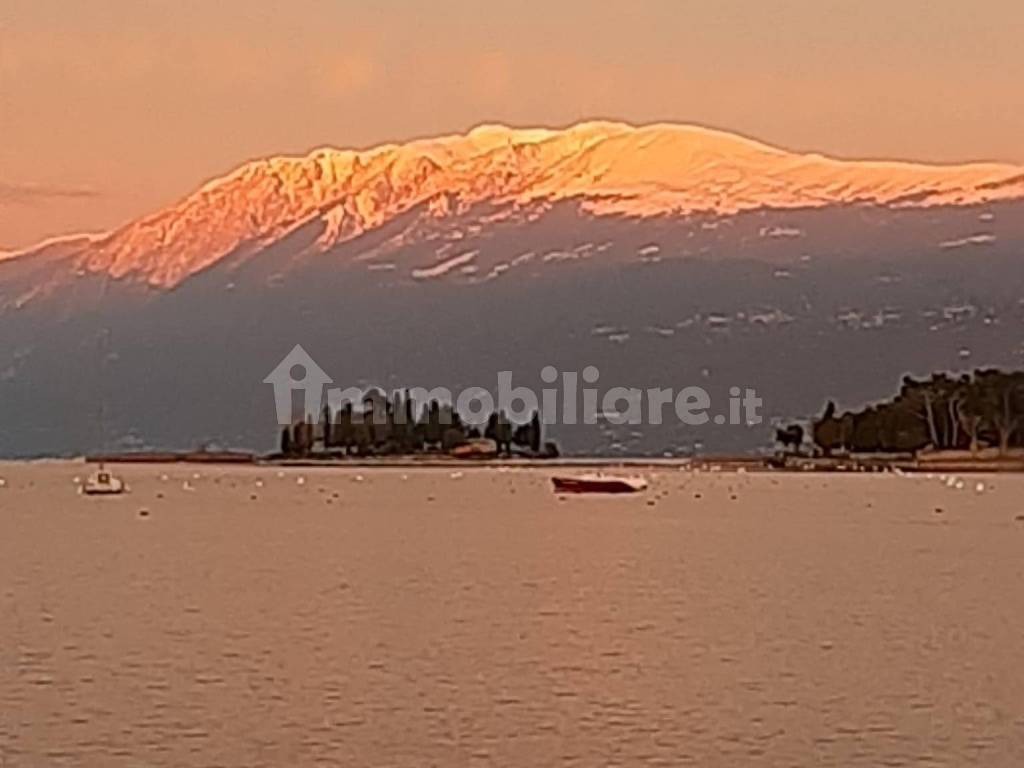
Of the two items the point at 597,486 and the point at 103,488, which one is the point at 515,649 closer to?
the point at 597,486

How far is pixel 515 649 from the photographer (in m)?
48.4

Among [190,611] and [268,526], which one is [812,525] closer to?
[268,526]

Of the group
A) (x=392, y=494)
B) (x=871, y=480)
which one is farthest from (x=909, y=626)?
(x=871, y=480)

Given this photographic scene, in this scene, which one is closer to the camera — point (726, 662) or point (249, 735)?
point (249, 735)

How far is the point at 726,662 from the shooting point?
4594 centimetres

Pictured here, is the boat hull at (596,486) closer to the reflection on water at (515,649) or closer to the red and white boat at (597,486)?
the red and white boat at (597,486)

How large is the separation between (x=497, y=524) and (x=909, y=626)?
6289cm

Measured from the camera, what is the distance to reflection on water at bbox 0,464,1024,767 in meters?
35.0

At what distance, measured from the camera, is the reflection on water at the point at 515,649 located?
35031mm

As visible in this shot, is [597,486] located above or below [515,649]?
above

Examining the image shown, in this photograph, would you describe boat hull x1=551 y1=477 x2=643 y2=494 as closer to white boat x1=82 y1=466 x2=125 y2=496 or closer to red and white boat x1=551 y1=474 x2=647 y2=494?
red and white boat x1=551 y1=474 x2=647 y2=494

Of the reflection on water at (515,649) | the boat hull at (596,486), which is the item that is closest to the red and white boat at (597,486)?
the boat hull at (596,486)

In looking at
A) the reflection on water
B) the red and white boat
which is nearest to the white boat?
the red and white boat

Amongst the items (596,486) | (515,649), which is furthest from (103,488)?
(515,649)
